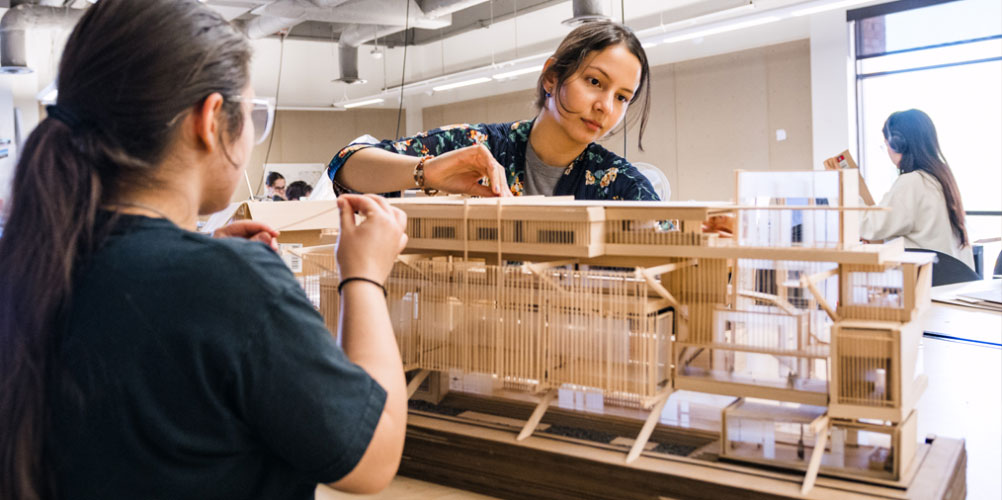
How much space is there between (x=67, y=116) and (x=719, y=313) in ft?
2.87

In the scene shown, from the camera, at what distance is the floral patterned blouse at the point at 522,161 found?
1820mm

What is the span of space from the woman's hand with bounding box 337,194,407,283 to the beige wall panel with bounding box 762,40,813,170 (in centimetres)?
813

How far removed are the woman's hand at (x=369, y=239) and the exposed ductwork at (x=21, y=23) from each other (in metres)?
8.32

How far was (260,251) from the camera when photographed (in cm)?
80

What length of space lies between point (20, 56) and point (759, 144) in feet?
26.9

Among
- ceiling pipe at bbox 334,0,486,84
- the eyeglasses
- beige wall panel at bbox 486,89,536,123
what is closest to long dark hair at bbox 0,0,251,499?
the eyeglasses

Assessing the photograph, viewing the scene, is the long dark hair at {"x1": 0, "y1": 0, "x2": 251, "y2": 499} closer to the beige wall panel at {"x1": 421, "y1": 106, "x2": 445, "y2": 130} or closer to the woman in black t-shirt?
the woman in black t-shirt

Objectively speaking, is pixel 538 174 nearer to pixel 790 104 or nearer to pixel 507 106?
pixel 790 104

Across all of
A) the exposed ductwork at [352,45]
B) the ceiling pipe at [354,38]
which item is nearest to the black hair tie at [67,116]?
the ceiling pipe at [354,38]

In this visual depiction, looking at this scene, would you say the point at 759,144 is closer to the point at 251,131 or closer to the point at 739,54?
the point at 739,54

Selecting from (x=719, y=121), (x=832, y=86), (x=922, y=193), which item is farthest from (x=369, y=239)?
(x=719, y=121)

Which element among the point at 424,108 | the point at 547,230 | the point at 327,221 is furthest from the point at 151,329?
the point at 424,108

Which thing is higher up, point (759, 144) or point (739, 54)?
point (739, 54)

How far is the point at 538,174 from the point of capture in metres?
1.88
